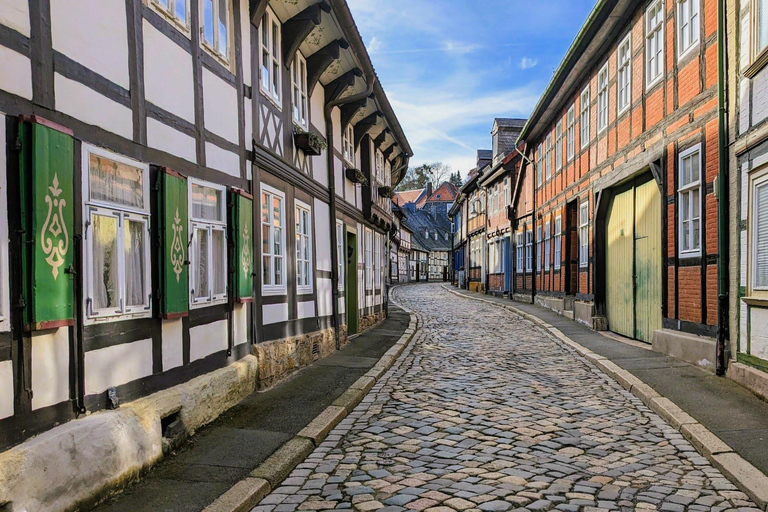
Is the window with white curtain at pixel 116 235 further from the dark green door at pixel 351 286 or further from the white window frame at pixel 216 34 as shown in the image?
the dark green door at pixel 351 286

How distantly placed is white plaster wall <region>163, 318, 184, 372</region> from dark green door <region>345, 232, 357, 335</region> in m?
8.97

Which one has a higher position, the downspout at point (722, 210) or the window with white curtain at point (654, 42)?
the window with white curtain at point (654, 42)

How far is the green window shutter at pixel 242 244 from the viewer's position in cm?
706

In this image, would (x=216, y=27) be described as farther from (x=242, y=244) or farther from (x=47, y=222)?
(x=47, y=222)

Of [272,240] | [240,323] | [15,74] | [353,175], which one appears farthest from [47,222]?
[353,175]

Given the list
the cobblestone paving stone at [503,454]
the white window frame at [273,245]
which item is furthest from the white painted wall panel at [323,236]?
the cobblestone paving stone at [503,454]

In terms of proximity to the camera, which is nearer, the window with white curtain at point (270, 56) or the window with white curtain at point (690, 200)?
the window with white curtain at point (270, 56)

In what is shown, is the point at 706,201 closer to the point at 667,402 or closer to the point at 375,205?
the point at 667,402

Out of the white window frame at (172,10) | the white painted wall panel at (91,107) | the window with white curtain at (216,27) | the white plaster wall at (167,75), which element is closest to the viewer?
the white painted wall panel at (91,107)

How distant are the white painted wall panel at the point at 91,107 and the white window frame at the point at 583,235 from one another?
502 inches

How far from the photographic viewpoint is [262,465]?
5.05 m

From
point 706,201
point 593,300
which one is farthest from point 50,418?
point 593,300

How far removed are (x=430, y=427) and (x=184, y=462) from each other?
2493mm


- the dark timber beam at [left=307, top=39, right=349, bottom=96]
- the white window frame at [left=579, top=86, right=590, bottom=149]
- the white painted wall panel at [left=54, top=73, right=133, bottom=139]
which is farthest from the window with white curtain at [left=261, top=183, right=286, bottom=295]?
the white window frame at [left=579, top=86, right=590, bottom=149]
